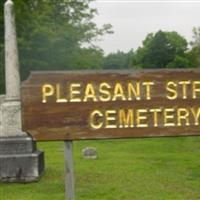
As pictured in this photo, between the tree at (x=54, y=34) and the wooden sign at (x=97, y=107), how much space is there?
3296 centimetres

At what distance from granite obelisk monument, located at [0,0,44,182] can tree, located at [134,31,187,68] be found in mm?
59746

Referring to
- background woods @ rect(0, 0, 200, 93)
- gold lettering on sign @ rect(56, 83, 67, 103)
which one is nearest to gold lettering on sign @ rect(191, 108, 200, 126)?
gold lettering on sign @ rect(56, 83, 67, 103)

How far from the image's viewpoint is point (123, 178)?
13.7m

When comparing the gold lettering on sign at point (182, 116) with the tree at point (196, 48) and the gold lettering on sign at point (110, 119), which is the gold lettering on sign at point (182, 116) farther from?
the tree at point (196, 48)

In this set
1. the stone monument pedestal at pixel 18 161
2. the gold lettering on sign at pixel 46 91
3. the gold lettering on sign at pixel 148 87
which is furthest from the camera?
the stone monument pedestal at pixel 18 161

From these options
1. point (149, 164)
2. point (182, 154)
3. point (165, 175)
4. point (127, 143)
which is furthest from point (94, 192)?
point (127, 143)

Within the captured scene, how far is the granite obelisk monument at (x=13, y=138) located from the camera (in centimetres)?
1346

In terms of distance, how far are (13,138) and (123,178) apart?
237 centimetres

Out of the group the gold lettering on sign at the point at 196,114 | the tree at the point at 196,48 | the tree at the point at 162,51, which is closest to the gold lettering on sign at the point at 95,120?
the gold lettering on sign at the point at 196,114

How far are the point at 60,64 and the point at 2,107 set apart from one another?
3334cm

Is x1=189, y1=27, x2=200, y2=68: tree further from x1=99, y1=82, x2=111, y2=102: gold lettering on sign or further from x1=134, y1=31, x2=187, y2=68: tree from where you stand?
x1=99, y1=82, x2=111, y2=102: gold lettering on sign

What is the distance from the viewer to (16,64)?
1390cm

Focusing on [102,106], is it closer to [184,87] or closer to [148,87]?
[148,87]

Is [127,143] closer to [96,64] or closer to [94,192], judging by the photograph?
[94,192]
